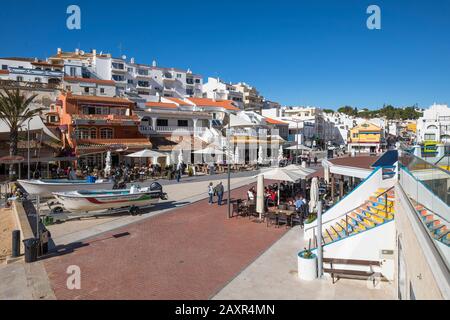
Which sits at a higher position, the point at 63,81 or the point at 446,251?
the point at 63,81

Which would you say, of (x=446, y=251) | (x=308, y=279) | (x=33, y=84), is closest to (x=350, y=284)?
(x=308, y=279)

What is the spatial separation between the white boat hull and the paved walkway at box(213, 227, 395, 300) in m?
9.57

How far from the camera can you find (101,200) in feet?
57.4

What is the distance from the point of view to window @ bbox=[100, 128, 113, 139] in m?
37.1

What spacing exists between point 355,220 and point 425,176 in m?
7.13

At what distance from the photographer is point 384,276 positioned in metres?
10.4

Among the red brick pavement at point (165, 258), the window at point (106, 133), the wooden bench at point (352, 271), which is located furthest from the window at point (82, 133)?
the wooden bench at point (352, 271)

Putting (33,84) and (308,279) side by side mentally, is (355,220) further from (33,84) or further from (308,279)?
(33,84)

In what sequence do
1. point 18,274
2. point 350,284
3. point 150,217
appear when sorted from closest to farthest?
point 350,284 < point 18,274 < point 150,217

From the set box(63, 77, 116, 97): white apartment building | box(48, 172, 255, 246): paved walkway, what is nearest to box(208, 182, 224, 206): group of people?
box(48, 172, 255, 246): paved walkway

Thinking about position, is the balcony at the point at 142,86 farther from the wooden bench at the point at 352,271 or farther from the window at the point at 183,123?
the wooden bench at the point at 352,271

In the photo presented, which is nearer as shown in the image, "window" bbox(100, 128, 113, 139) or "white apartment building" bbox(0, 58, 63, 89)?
"window" bbox(100, 128, 113, 139)

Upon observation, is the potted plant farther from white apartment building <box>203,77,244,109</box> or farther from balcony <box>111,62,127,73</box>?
white apartment building <box>203,77,244,109</box>
